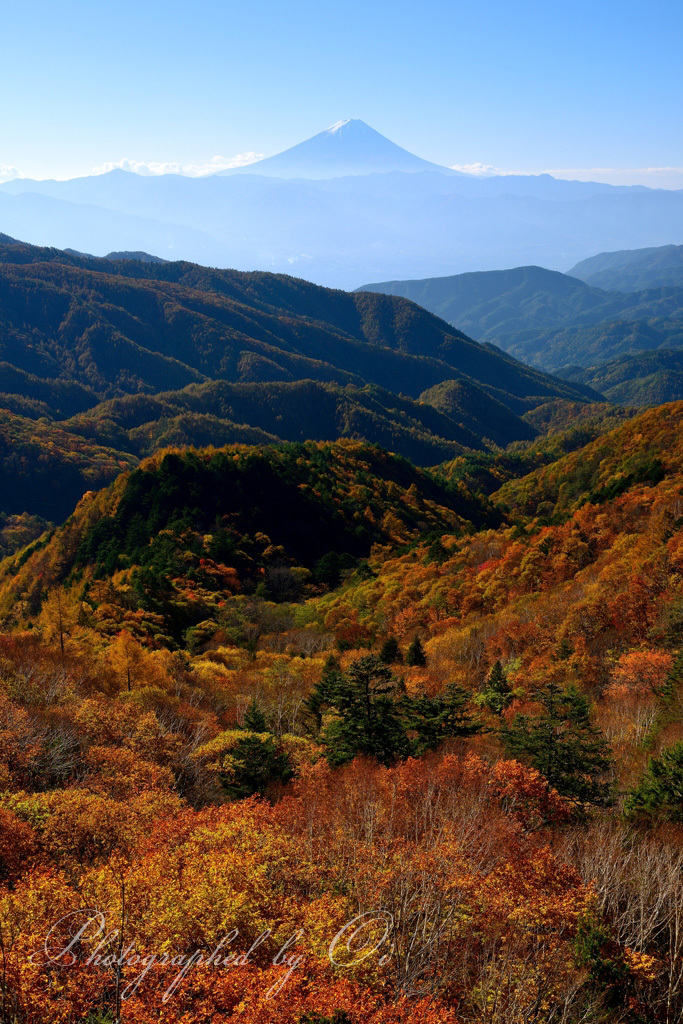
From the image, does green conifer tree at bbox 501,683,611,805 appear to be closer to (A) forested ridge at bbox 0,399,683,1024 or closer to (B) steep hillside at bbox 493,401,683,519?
(A) forested ridge at bbox 0,399,683,1024

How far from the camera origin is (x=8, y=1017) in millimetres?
13648

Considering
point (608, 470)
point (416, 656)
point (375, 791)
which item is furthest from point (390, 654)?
point (608, 470)

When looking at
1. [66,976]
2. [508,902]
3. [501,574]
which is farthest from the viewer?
[501,574]

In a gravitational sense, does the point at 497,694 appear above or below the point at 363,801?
below

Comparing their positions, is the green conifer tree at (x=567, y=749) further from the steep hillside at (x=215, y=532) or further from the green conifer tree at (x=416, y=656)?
the steep hillside at (x=215, y=532)

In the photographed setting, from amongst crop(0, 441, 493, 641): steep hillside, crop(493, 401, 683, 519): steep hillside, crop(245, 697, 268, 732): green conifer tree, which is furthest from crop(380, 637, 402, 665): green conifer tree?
crop(493, 401, 683, 519): steep hillside

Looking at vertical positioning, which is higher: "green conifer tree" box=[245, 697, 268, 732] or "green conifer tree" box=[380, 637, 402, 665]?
"green conifer tree" box=[245, 697, 268, 732]

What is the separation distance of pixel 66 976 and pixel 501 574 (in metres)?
57.9

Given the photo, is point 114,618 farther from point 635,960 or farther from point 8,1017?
point 635,960

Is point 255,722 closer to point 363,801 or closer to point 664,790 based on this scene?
point 363,801

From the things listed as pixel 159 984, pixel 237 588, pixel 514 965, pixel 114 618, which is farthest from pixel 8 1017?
pixel 237 588

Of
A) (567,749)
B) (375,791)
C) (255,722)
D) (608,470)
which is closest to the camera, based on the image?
(567,749)

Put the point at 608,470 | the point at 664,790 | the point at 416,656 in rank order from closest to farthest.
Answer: the point at 664,790, the point at 416,656, the point at 608,470

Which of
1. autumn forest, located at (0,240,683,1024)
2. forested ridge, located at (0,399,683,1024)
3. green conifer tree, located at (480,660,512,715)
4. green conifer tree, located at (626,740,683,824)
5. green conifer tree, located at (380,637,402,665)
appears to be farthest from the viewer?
green conifer tree, located at (380,637,402,665)
